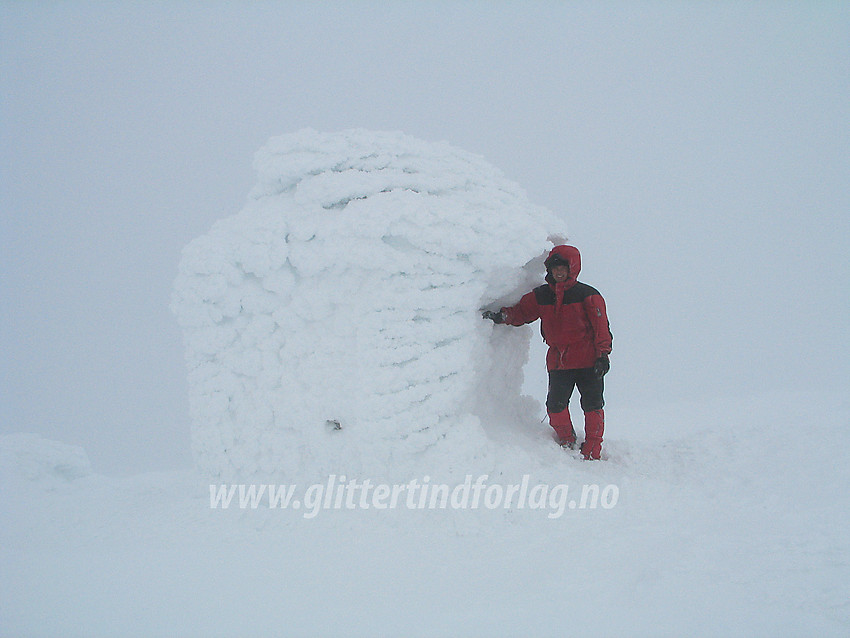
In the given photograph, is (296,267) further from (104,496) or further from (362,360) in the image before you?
(104,496)

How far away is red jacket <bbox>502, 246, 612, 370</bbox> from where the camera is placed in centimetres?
387

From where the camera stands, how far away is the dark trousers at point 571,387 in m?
4.01

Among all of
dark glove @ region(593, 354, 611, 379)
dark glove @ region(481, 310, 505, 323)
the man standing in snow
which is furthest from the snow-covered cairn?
dark glove @ region(593, 354, 611, 379)

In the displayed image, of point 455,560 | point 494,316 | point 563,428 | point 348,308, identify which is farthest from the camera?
point 563,428

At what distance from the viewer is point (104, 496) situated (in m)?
3.57

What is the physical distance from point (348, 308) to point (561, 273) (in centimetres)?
149

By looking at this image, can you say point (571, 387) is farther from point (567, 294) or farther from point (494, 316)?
point (494, 316)

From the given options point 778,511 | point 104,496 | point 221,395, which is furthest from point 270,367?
point 778,511

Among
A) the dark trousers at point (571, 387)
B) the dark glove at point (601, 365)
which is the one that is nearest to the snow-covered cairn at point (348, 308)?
the dark trousers at point (571, 387)

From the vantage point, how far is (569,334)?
13.0 ft

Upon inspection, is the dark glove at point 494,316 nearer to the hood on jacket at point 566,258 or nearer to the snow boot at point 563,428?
the hood on jacket at point 566,258

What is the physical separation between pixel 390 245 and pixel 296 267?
59 centimetres

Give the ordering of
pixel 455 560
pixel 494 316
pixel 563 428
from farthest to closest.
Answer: pixel 563 428
pixel 494 316
pixel 455 560

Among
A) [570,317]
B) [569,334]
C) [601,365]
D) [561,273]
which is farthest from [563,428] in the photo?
[561,273]
